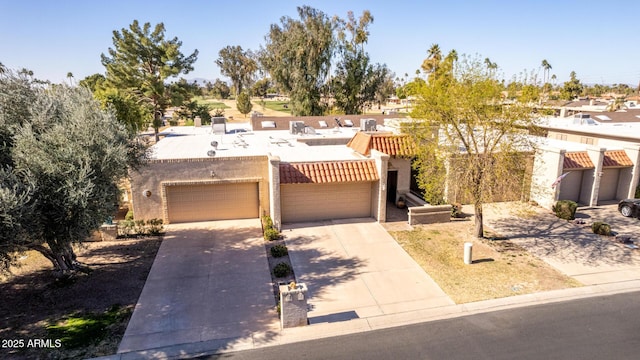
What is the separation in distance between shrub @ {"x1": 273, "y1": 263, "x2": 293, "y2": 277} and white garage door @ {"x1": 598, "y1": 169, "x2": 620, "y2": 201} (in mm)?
20851

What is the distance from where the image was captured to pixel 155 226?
1969 cm

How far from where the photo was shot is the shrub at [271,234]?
18436 mm

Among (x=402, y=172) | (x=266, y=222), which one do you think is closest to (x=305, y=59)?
(x=402, y=172)

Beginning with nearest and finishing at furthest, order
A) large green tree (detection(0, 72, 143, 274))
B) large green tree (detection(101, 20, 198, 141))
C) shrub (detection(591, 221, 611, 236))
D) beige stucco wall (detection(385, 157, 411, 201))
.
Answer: large green tree (detection(0, 72, 143, 274)) → shrub (detection(591, 221, 611, 236)) → beige stucco wall (detection(385, 157, 411, 201)) → large green tree (detection(101, 20, 198, 141))

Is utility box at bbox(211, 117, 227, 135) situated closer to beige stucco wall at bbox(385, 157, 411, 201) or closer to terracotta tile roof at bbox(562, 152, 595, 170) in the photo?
beige stucco wall at bbox(385, 157, 411, 201)

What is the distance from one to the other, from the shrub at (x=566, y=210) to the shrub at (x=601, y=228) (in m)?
1.75

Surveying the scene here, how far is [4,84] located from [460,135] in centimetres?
1722

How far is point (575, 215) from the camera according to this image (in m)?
21.9

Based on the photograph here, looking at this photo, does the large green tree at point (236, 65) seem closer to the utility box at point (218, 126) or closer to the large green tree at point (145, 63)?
the large green tree at point (145, 63)

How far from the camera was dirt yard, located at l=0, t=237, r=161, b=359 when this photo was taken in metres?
10.7

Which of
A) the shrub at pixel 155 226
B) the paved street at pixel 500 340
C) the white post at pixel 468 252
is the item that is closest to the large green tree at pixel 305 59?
the shrub at pixel 155 226

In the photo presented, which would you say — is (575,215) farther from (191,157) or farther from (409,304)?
(191,157)

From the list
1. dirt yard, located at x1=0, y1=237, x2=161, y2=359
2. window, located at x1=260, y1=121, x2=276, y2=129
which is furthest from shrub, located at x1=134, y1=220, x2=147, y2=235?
window, located at x1=260, y1=121, x2=276, y2=129

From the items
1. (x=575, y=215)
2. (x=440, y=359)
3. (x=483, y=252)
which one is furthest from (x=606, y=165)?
(x=440, y=359)
